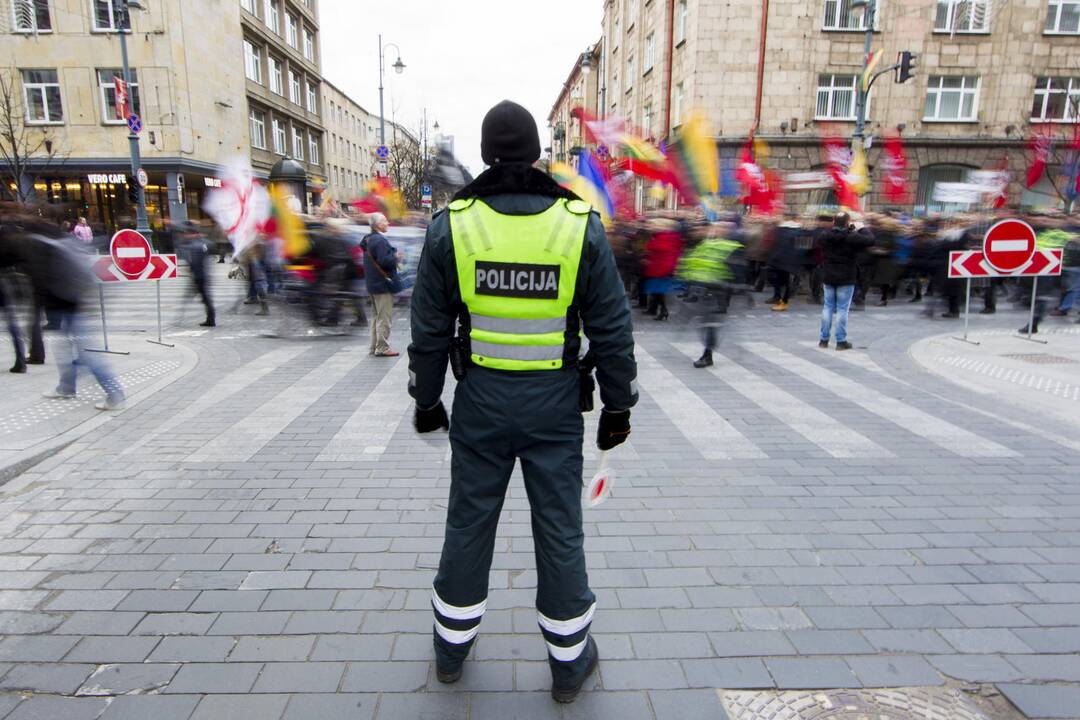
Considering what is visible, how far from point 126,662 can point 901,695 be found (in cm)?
307

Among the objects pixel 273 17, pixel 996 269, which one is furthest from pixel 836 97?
pixel 273 17

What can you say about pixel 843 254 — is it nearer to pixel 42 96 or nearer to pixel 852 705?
Result: pixel 852 705

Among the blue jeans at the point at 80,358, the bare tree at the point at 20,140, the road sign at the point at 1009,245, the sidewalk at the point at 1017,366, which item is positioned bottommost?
the sidewalk at the point at 1017,366

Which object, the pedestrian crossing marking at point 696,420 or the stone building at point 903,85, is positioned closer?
the pedestrian crossing marking at point 696,420

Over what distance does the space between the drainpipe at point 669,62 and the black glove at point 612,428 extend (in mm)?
25910

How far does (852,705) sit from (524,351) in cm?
180

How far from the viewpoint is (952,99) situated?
79.6 feet

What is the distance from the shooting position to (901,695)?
2545mm

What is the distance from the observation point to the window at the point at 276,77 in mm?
40978

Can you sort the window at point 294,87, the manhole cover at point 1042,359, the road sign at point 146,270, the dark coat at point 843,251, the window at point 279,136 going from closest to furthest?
the manhole cover at point 1042,359
the dark coat at point 843,251
the road sign at point 146,270
the window at point 279,136
the window at point 294,87

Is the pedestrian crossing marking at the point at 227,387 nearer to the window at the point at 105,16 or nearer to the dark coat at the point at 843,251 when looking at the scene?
the dark coat at the point at 843,251

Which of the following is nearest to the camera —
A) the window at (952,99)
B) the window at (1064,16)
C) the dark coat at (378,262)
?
the dark coat at (378,262)

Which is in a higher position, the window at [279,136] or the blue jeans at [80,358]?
the window at [279,136]

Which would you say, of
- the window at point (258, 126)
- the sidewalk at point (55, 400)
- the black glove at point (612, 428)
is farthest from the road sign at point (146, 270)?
the window at point (258, 126)
